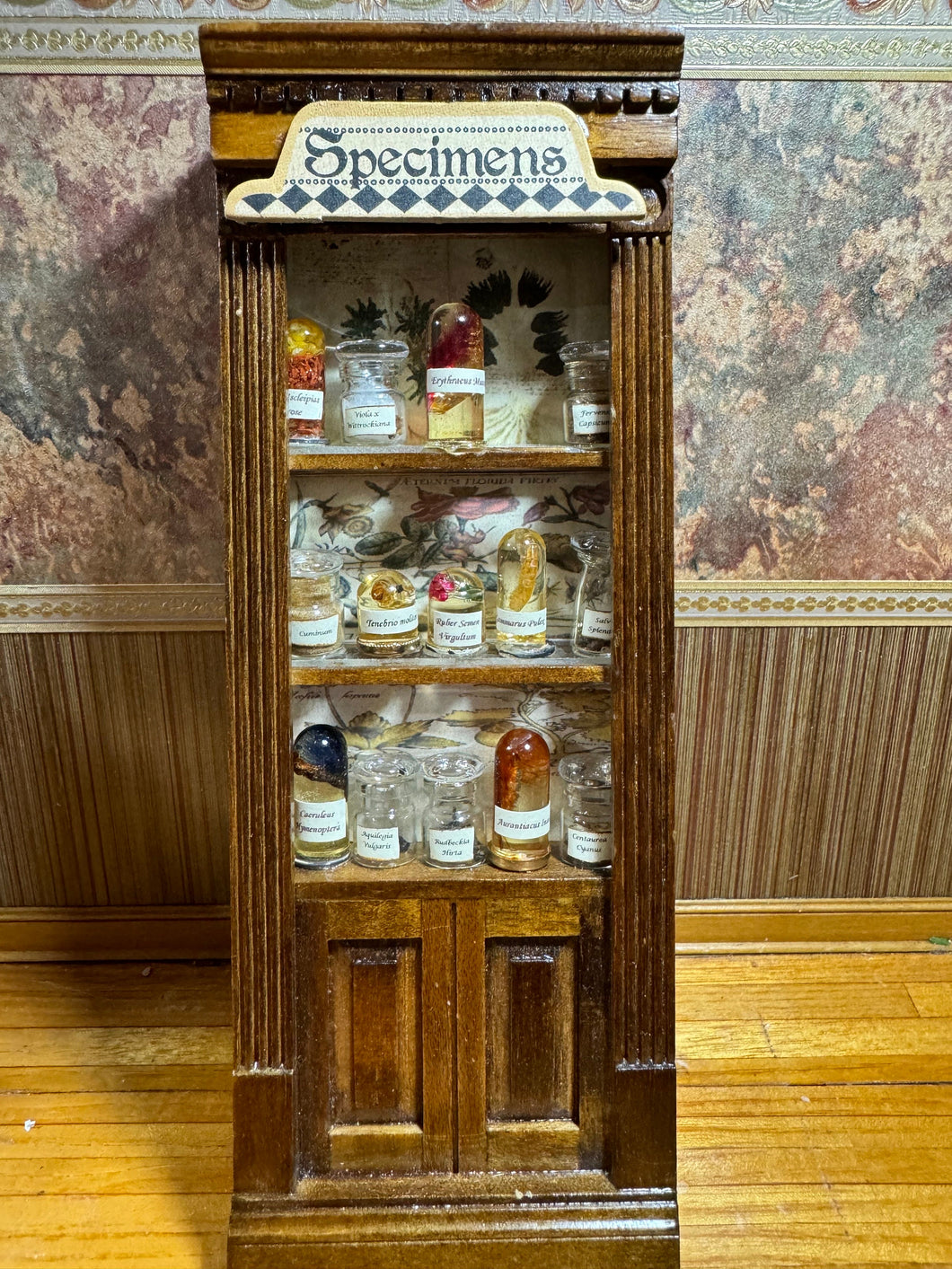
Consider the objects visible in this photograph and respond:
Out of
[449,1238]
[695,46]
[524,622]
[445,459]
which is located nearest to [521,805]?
[524,622]

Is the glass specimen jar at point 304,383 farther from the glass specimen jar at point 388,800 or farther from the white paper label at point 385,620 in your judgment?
the glass specimen jar at point 388,800

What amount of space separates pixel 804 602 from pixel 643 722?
0.87 m

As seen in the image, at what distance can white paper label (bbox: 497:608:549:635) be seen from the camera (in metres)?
1.50

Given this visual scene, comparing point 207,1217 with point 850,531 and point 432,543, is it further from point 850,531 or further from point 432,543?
point 850,531

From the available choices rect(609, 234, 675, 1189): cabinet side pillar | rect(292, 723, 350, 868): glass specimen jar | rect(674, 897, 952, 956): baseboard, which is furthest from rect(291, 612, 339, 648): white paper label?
rect(674, 897, 952, 956): baseboard

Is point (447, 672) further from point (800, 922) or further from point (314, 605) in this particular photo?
point (800, 922)

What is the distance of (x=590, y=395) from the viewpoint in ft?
4.76

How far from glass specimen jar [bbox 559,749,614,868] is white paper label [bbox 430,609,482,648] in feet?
0.90

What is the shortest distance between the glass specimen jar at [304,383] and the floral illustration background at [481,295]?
3.2 inches

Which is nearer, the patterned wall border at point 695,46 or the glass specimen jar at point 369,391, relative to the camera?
the glass specimen jar at point 369,391

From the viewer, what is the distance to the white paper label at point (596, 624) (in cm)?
149

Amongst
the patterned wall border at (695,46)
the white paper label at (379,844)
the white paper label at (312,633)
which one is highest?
the patterned wall border at (695,46)

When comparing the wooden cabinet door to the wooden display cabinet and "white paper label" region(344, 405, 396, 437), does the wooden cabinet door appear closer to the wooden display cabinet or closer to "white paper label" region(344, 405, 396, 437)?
the wooden display cabinet

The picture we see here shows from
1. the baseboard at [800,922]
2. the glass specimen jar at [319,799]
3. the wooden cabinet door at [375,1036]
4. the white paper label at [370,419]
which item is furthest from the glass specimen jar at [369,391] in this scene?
the baseboard at [800,922]
